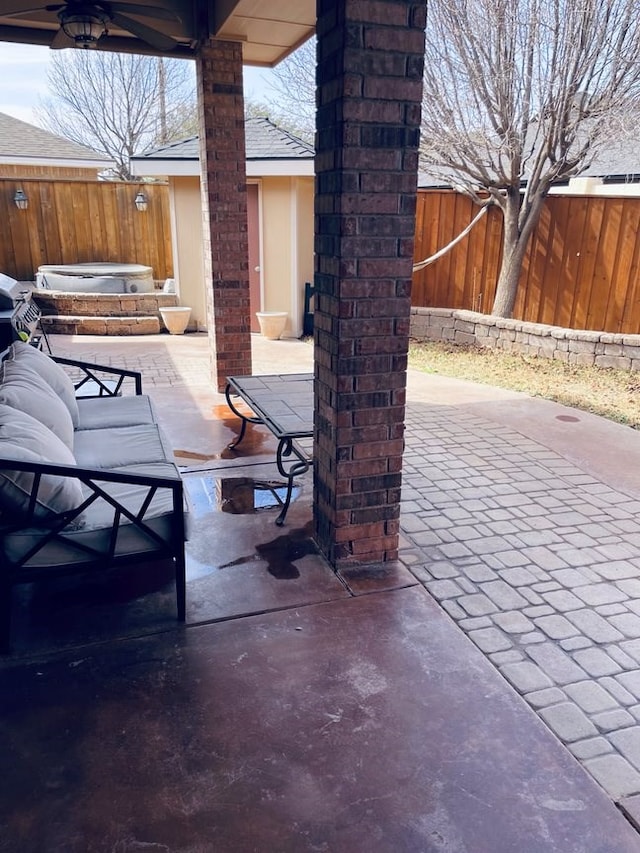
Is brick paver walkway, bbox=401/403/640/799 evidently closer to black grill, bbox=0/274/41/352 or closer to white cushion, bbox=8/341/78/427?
white cushion, bbox=8/341/78/427

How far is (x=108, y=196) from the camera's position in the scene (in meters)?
10.8

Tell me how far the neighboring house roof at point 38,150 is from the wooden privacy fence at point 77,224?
7662mm

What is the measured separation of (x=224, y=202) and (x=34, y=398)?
3.30 meters

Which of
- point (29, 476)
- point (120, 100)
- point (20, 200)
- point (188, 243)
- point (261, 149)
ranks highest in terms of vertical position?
point (120, 100)

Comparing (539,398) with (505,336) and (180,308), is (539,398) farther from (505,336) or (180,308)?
(180,308)

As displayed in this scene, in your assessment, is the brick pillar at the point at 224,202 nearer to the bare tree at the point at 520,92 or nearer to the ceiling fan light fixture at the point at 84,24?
the ceiling fan light fixture at the point at 84,24

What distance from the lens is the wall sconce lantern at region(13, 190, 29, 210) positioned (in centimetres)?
1016

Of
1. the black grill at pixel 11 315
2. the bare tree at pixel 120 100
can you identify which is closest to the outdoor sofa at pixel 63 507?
the black grill at pixel 11 315

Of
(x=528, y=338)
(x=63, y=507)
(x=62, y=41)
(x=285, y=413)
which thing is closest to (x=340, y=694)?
(x=63, y=507)

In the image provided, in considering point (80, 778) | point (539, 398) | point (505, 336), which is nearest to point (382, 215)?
point (80, 778)

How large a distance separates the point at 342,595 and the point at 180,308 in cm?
724

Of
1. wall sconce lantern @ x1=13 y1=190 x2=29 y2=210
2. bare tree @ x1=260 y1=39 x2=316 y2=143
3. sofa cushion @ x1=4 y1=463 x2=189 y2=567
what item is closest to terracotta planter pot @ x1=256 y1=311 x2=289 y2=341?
bare tree @ x1=260 y1=39 x2=316 y2=143

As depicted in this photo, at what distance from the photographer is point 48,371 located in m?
3.63

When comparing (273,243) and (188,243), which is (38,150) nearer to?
(188,243)
